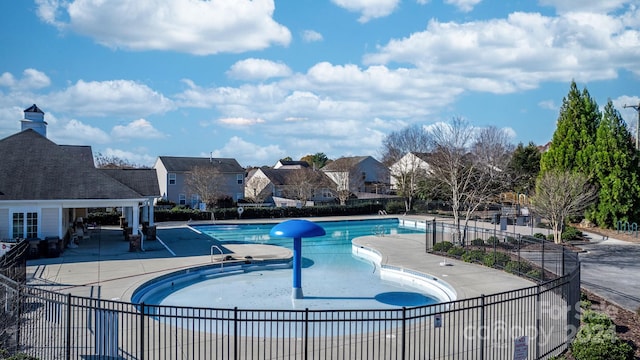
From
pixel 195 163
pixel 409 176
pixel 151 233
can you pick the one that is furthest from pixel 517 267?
pixel 195 163

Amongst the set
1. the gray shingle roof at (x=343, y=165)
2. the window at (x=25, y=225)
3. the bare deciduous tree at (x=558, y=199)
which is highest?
the gray shingle roof at (x=343, y=165)

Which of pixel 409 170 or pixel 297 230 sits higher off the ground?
pixel 409 170

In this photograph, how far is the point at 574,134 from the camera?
35.3 meters

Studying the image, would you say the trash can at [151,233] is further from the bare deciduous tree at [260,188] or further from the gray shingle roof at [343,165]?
the gray shingle roof at [343,165]

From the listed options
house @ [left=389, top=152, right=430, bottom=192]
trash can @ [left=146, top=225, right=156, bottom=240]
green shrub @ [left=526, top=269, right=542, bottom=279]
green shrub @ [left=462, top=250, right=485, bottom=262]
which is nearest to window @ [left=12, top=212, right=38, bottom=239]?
trash can @ [left=146, top=225, right=156, bottom=240]

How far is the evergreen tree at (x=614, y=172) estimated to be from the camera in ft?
107

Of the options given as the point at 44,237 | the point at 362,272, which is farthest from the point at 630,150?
the point at 44,237

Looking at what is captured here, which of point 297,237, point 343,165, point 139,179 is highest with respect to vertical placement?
point 343,165

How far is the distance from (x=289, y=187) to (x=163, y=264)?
119 ft

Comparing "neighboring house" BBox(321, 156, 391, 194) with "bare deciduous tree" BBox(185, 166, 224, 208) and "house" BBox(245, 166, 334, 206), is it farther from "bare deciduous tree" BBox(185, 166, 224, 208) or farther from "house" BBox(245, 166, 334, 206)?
"bare deciduous tree" BBox(185, 166, 224, 208)

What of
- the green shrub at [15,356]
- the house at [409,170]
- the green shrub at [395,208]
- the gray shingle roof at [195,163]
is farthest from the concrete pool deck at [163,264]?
the gray shingle roof at [195,163]

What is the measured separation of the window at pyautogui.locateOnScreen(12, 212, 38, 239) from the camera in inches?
866

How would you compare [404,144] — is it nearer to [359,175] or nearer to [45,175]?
[359,175]

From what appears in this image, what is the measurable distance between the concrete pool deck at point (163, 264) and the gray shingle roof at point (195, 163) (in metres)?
22.9
